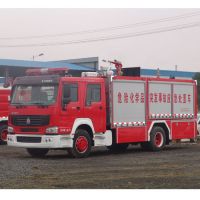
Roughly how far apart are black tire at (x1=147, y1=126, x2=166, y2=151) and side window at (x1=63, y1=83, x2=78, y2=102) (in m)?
3.97

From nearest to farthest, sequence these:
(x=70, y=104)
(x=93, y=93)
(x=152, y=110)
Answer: (x=70, y=104) < (x=93, y=93) < (x=152, y=110)

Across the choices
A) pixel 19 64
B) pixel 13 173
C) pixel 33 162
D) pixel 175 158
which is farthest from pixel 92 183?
pixel 19 64

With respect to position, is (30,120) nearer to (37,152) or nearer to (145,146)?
(37,152)

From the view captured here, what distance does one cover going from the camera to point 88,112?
1756 centimetres

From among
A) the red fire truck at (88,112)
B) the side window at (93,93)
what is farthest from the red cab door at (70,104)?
the side window at (93,93)

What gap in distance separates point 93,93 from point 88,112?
0.64 m

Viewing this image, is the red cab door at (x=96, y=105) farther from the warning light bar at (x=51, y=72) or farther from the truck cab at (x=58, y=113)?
the warning light bar at (x=51, y=72)

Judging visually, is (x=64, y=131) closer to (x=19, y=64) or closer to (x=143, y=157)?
(x=143, y=157)


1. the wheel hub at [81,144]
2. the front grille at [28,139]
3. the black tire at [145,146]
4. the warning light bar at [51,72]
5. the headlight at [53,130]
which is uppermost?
the warning light bar at [51,72]

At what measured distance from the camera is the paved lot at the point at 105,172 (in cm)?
1100

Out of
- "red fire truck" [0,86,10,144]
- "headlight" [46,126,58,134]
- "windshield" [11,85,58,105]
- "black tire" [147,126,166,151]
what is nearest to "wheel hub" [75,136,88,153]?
"headlight" [46,126,58,134]

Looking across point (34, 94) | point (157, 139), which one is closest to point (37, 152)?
point (34, 94)

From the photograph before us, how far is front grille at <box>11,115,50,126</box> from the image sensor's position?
Result: 666 inches

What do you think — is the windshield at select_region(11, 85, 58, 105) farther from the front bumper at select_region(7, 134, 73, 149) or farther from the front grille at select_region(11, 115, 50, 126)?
the front bumper at select_region(7, 134, 73, 149)
